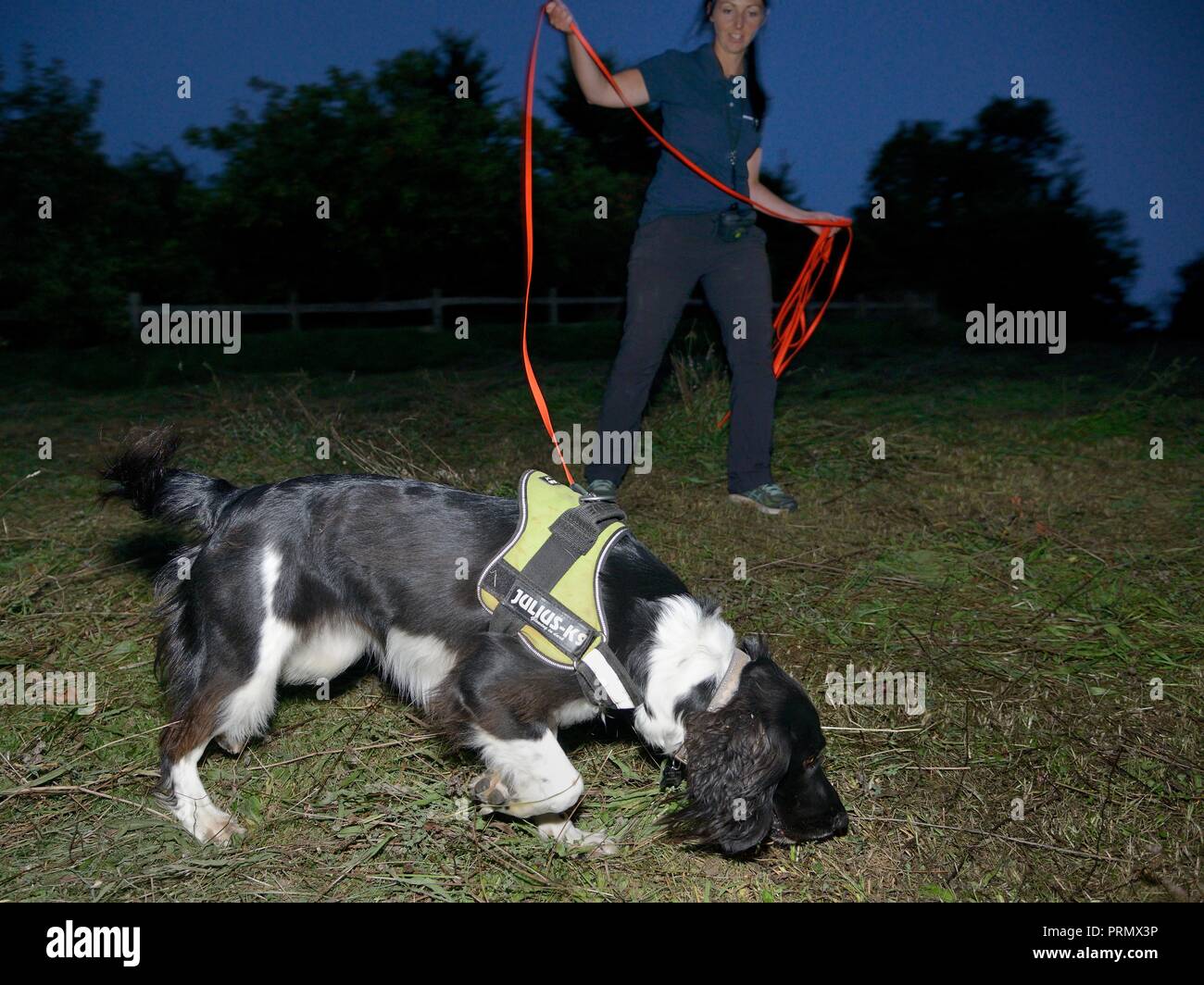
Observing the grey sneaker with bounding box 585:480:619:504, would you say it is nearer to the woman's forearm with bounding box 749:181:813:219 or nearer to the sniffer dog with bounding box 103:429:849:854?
the woman's forearm with bounding box 749:181:813:219

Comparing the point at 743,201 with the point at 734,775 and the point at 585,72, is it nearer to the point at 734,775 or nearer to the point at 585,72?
the point at 585,72

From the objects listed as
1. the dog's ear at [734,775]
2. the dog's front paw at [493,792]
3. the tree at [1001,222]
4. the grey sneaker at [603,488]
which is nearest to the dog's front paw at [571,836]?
the dog's front paw at [493,792]

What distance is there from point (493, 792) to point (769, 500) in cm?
282

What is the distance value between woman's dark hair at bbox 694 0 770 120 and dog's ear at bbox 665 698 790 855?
353cm

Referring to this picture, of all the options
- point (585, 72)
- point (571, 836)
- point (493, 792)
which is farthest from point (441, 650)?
point (585, 72)

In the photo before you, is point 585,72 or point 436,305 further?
point 436,305

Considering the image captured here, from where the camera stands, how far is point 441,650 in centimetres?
285

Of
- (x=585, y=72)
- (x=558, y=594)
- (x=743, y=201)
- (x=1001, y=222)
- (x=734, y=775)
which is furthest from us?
(x=1001, y=222)

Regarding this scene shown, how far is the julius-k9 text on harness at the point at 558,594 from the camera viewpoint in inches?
103

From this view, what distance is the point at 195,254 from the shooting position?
44.4 feet

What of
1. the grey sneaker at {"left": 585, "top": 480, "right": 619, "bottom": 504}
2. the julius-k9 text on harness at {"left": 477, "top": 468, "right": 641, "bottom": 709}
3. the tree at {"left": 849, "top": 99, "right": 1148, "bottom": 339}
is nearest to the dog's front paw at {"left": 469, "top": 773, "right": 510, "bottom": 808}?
the julius-k9 text on harness at {"left": 477, "top": 468, "right": 641, "bottom": 709}

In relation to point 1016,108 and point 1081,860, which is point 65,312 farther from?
point 1016,108

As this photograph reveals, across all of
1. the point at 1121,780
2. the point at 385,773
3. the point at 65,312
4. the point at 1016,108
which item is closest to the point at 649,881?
the point at 385,773

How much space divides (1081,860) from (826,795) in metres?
0.71
